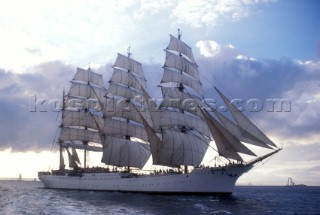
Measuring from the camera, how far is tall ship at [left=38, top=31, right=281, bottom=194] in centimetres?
5753

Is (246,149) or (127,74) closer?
(246,149)

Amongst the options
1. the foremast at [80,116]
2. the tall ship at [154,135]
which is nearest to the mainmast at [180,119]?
the tall ship at [154,135]

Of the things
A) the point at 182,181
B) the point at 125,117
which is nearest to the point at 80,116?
the point at 125,117

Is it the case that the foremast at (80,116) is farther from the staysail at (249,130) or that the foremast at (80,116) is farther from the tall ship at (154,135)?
the staysail at (249,130)

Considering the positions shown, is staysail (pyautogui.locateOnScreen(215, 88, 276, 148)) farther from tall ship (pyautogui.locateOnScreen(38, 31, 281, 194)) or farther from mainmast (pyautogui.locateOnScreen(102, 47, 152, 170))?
mainmast (pyautogui.locateOnScreen(102, 47, 152, 170))

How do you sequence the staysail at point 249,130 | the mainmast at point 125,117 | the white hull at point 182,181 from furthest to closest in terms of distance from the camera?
the mainmast at point 125,117 → the white hull at point 182,181 → the staysail at point 249,130

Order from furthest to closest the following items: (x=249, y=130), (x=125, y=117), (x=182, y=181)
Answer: (x=125, y=117) < (x=182, y=181) < (x=249, y=130)

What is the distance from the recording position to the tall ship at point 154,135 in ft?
189

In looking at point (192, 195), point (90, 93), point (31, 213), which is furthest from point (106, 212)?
point (90, 93)

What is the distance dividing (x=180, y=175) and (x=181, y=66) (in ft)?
73.4

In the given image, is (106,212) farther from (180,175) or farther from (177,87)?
(177,87)

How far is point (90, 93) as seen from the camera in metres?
87.6

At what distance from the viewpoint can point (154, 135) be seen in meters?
65.0

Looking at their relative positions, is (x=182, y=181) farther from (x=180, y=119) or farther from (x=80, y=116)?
(x=80, y=116)
